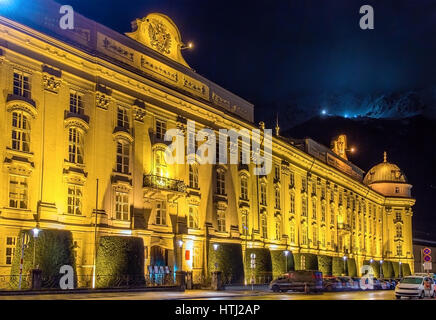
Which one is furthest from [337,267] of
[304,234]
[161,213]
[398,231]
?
[398,231]

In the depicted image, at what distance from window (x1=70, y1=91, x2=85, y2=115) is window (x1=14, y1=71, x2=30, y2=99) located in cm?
391

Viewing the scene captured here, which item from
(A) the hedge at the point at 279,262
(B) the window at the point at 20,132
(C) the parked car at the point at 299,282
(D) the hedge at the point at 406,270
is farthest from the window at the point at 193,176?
(D) the hedge at the point at 406,270

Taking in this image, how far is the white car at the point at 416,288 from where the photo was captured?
38.9 m

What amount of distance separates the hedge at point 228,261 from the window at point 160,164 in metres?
8.09

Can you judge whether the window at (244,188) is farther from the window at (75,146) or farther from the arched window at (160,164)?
→ the window at (75,146)

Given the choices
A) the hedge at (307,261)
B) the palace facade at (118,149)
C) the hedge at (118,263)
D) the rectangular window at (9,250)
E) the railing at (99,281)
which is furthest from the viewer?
the hedge at (307,261)

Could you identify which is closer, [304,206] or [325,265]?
[325,265]

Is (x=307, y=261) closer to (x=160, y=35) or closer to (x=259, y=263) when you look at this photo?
(x=259, y=263)

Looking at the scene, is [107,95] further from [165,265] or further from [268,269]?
[268,269]

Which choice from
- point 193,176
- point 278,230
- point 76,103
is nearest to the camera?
point 76,103

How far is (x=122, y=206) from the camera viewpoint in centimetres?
4728

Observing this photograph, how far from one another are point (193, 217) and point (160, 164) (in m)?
6.38

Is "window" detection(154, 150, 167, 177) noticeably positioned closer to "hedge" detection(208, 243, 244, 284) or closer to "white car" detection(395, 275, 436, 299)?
"hedge" detection(208, 243, 244, 284)

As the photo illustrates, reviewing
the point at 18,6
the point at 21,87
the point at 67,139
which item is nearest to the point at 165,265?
the point at 67,139
